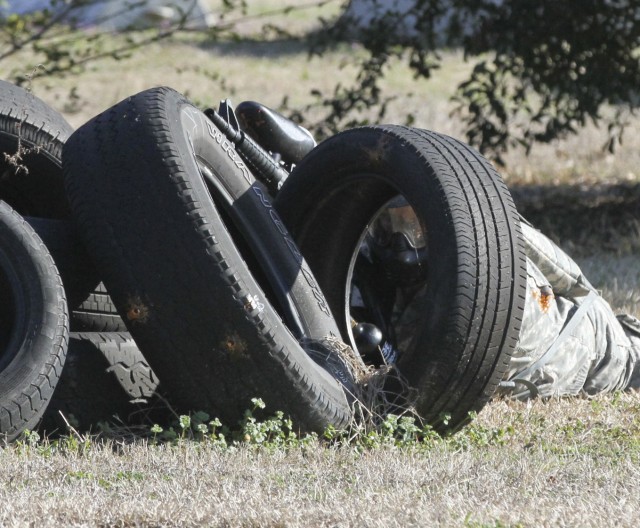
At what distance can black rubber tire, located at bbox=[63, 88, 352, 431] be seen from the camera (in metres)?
4.00

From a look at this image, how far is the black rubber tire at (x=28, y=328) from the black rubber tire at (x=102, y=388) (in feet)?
0.96

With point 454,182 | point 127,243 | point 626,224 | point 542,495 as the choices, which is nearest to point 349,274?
point 454,182

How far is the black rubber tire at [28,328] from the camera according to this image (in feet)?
12.8

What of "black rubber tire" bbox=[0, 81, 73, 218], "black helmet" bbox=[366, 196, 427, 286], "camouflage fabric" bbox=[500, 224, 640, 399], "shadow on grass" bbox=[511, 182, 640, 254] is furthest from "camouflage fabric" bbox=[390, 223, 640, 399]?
"shadow on grass" bbox=[511, 182, 640, 254]

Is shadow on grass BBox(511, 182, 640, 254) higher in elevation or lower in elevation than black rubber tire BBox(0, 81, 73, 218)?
lower

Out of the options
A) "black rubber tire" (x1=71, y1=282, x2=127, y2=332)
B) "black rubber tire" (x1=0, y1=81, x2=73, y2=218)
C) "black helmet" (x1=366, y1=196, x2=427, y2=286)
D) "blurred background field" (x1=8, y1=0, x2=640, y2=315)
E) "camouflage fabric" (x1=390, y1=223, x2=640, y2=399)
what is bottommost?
"blurred background field" (x1=8, y1=0, x2=640, y2=315)

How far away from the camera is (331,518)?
3.16m

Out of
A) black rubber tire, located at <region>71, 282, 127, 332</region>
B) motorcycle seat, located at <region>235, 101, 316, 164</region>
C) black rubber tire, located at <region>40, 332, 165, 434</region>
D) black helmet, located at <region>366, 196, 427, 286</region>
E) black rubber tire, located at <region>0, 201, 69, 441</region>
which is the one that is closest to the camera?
black rubber tire, located at <region>0, 201, 69, 441</region>

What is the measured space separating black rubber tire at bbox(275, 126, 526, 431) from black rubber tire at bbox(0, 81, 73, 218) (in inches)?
51.9

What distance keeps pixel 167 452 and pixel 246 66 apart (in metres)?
17.4

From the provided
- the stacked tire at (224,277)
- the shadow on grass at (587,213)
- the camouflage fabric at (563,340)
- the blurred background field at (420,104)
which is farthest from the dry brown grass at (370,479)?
the shadow on grass at (587,213)

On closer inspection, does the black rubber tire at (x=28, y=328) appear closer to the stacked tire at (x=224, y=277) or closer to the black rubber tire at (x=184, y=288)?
the stacked tire at (x=224, y=277)

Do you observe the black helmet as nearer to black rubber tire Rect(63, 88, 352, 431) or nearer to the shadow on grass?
black rubber tire Rect(63, 88, 352, 431)

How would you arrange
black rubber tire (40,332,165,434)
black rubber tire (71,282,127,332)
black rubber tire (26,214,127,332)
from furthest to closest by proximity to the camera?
black rubber tire (71,282,127,332) → black rubber tire (26,214,127,332) → black rubber tire (40,332,165,434)
